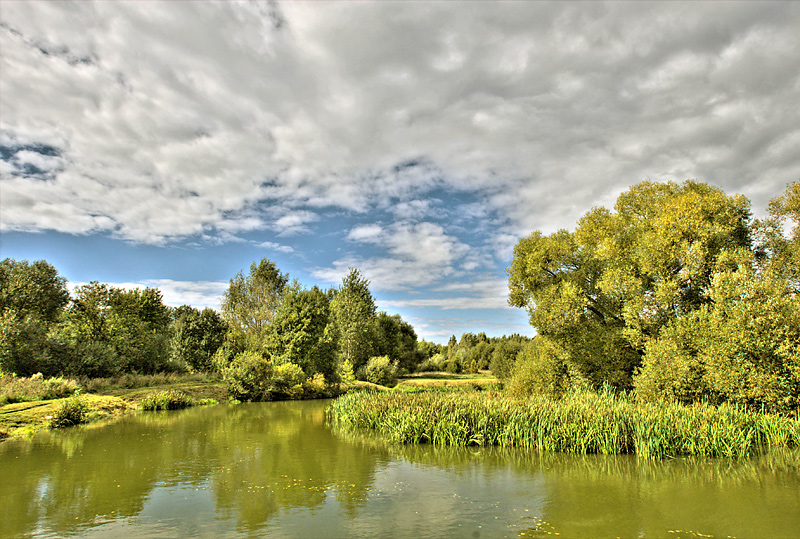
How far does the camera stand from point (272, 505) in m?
8.23

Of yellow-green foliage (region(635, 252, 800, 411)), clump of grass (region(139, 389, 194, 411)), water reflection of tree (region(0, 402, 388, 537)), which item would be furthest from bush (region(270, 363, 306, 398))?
yellow-green foliage (region(635, 252, 800, 411))

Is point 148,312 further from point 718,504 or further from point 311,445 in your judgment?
point 718,504

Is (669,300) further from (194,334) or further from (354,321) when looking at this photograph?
(194,334)

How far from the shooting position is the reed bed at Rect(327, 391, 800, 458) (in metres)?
11.9

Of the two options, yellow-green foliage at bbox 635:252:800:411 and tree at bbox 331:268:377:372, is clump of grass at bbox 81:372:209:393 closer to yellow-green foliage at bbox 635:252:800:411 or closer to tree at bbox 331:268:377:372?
tree at bbox 331:268:377:372

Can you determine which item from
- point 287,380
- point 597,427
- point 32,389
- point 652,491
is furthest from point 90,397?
point 652,491

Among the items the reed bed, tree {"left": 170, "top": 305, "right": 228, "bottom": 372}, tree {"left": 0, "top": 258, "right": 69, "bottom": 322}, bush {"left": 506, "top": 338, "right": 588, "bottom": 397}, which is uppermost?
tree {"left": 0, "top": 258, "right": 69, "bottom": 322}

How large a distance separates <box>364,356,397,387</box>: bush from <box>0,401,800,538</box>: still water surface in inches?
1159

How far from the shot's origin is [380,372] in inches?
1720

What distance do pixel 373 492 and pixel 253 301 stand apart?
36291 mm

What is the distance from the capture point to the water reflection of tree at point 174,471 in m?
7.91

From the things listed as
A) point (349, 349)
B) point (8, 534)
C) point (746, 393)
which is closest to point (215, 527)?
point (8, 534)

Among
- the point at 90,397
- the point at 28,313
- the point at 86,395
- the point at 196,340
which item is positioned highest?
the point at 28,313

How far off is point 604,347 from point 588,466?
11.1 metres
